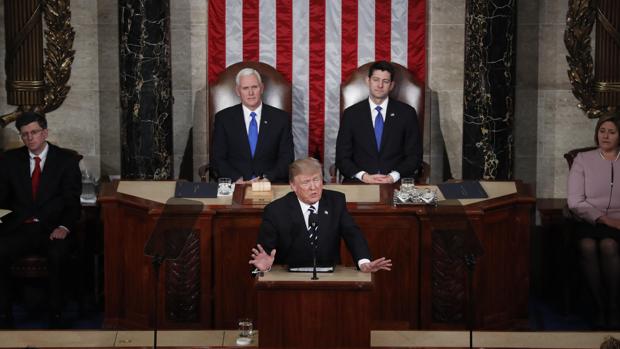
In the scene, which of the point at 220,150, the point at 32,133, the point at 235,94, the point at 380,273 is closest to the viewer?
the point at 380,273

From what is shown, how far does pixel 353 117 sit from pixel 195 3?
2.00m

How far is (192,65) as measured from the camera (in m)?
9.86

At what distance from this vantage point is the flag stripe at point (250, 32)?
383 inches

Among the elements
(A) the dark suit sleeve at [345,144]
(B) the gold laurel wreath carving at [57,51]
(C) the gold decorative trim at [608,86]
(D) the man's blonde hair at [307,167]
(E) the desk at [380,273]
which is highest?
(B) the gold laurel wreath carving at [57,51]

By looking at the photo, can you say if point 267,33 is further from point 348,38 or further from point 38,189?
point 38,189

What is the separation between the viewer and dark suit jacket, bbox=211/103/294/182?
28.4 feet

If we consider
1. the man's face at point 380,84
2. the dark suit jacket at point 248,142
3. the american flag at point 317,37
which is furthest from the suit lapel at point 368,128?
Answer: the american flag at point 317,37

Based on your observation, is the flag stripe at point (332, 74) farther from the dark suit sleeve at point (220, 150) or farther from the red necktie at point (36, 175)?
the red necktie at point (36, 175)

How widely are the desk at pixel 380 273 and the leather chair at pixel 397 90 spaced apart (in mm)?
1986

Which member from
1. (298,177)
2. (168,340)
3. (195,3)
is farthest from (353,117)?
(168,340)

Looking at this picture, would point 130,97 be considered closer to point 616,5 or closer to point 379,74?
point 379,74

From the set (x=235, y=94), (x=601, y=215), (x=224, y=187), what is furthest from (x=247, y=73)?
(x=601, y=215)

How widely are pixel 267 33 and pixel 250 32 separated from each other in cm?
15

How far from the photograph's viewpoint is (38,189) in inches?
318
